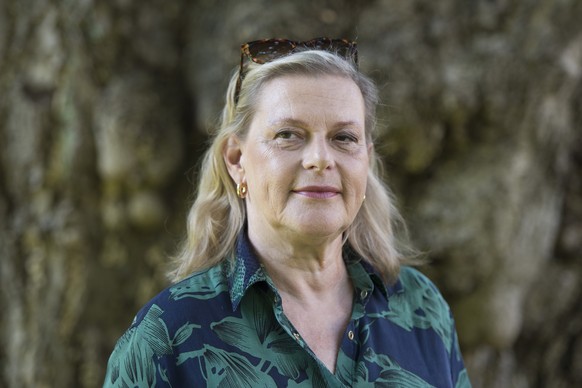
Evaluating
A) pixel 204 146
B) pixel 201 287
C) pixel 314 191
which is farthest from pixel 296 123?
pixel 204 146

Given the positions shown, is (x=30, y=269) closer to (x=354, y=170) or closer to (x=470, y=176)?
(x=470, y=176)

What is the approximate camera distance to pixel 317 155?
1.53 metres

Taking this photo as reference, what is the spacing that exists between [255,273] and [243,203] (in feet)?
0.77

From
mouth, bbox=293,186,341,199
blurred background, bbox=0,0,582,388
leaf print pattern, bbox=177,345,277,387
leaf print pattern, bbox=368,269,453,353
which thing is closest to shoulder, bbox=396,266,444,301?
leaf print pattern, bbox=368,269,453,353

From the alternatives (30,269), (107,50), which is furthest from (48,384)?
(107,50)

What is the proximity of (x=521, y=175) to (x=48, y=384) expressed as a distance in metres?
2.23

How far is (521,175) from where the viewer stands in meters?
3.13

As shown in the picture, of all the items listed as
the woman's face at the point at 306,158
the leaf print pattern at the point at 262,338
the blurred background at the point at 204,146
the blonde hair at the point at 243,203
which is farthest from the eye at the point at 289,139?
the blurred background at the point at 204,146

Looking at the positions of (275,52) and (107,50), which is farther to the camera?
(107,50)

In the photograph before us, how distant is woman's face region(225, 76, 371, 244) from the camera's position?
1540 mm

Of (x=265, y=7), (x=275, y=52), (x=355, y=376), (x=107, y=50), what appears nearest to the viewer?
(x=355, y=376)

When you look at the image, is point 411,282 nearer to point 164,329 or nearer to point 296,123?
point 296,123

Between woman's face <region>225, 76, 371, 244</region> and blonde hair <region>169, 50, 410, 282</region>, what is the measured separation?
4 cm

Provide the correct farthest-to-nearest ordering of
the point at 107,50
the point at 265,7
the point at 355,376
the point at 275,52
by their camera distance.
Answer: the point at 107,50 → the point at 265,7 → the point at 275,52 → the point at 355,376
